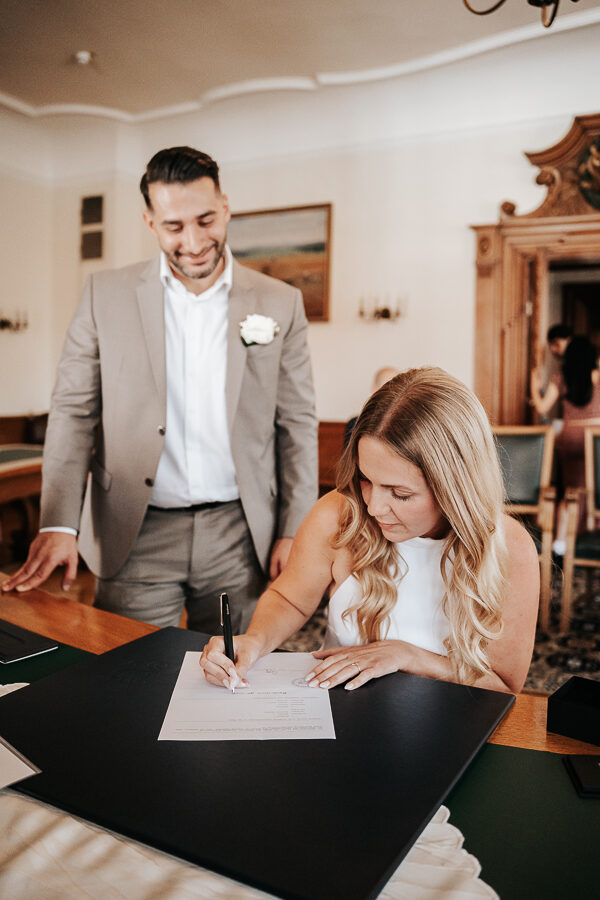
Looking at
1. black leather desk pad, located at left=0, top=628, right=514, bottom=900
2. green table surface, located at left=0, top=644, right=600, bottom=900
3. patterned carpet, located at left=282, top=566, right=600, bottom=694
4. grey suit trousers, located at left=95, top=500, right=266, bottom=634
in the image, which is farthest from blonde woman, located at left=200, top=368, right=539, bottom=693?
patterned carpet, located at left=282, top=566, right=600, bottom=694

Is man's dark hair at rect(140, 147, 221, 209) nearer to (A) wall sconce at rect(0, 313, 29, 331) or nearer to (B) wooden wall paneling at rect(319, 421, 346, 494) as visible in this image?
(B) wooden wall paneling at rect(319, 421, 346, 494)

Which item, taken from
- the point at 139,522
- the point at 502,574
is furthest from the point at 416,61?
the point at 502,574

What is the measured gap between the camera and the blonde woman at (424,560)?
4.29 ft

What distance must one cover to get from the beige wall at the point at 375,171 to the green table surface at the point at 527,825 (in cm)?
500

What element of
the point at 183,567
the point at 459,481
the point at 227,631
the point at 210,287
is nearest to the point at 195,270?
the point at 210,287

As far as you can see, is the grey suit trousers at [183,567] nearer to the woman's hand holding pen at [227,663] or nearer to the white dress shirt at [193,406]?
the white dress shirt at [193,406]

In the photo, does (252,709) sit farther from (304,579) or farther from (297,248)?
(297,248)

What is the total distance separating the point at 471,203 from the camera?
221 inches

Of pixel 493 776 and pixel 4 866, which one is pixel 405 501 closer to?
pixel 493 776

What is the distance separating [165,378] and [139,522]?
1.40 feet

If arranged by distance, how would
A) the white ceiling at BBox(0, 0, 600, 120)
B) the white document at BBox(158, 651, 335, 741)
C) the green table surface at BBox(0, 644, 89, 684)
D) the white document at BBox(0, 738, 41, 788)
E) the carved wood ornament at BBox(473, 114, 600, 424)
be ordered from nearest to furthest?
the white document at BBox(0, 738, 41, 788), the white document at BBox(158, 651, 335, 741), the green table surface at BBox(0, 644, 89, 684), the white ceiling at BBox(0, 0, 600, 120), the carved wood ornament at BBox(473, 114, 600, 424)

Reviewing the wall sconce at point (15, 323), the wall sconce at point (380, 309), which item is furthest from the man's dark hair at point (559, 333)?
the wall sconce at point (15, 323)

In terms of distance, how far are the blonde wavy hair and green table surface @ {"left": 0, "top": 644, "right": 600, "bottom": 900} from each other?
335 mm

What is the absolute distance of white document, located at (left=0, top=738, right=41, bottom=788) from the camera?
0.90m
